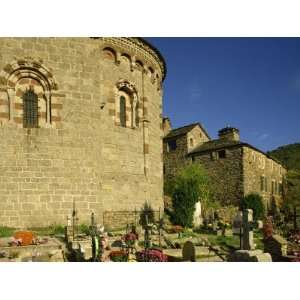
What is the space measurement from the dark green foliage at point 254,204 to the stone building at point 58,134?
11509 millimetres

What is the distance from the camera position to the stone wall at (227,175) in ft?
80.9

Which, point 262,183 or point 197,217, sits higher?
point 262,183

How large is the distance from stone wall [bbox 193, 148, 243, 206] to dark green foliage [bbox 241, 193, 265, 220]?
684 millimetres

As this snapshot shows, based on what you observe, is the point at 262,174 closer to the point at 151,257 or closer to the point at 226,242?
the point at 226,242

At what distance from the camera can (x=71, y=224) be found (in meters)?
11.6

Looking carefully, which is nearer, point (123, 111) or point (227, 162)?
point (123, 111)

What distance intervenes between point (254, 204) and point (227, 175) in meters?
2.73

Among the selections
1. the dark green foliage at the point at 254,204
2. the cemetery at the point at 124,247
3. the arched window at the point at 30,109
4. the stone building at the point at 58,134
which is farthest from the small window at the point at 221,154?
→ the arched window at the point at 30,109

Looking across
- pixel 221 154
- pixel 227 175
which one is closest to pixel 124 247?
pixel 227 175

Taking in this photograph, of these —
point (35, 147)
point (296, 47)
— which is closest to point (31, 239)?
point (35, 147)

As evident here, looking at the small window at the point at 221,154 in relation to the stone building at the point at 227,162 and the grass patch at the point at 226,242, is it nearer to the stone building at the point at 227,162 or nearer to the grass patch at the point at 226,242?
the stone building at the point at 227,162

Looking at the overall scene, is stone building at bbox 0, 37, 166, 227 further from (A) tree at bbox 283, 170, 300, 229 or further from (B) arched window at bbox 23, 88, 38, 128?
(A) tree at bbox 283, 170, 300, 229

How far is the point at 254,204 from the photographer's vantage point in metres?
23.5
